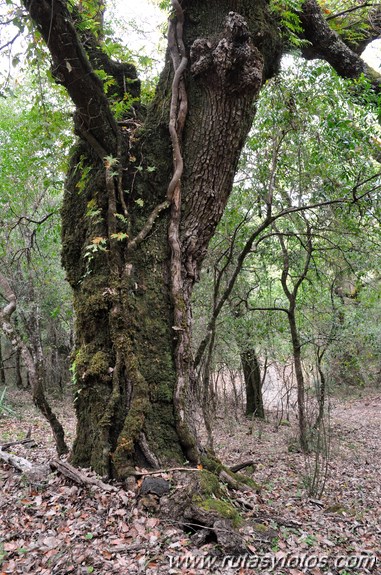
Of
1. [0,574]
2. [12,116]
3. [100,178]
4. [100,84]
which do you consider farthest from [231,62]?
[12,116]

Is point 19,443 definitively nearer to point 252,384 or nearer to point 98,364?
point 98,364

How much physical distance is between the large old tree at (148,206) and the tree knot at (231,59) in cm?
1

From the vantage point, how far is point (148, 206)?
411 centimetres

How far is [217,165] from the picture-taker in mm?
4098

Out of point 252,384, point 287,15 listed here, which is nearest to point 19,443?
point 287,15

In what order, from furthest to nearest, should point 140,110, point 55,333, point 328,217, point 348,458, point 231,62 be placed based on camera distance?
point 55,333, point 348,458, point 328,217, point 140,110, point 231,62

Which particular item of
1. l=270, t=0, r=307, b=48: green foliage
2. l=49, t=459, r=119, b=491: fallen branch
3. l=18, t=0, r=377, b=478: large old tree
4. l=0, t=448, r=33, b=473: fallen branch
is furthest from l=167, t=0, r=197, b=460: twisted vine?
l=0, t=448, r=33, b=473: fallen branch

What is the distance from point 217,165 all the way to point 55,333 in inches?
525

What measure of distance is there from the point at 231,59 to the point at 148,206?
5.12ft

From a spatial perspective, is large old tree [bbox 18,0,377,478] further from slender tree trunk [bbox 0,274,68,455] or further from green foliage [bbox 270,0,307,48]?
slender tree trunk [bbox 0,274,68,455]

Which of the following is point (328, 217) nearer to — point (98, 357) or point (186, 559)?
point (98, 357)

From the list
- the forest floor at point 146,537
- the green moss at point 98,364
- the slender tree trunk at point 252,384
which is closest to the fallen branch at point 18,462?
the forest floor at point 146,537

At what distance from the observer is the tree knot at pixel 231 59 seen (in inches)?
152

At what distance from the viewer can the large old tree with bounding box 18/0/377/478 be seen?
3525 mm
